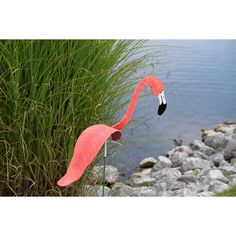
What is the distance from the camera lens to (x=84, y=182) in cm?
286

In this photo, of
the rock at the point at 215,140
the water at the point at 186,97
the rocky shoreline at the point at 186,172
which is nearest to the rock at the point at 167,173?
the rocky shoreline at the point at 186,172

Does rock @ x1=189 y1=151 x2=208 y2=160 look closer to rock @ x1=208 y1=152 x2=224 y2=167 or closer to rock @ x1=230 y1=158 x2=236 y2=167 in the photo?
rock @ x1=208 y1=152 x2=224 y2=167

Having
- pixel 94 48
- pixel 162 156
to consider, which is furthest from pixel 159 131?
pixel 94 48

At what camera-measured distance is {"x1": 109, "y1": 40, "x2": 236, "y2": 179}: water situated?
287 cm

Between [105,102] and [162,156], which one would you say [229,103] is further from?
[105,102]

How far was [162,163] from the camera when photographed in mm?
2938

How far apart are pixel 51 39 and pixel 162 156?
790 millimetres

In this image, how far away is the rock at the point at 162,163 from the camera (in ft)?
9.57

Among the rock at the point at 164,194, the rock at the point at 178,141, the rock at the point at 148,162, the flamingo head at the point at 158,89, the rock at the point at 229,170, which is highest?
the flamingo head at the point at 158,89

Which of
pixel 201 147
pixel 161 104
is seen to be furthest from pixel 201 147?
pixel 161 104

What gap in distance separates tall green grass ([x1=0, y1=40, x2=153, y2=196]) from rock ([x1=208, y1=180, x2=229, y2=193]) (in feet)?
2.08

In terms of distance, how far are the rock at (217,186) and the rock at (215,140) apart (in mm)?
181

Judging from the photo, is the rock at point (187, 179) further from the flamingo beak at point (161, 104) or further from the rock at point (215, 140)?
the flamingo beak at point (161, 104)
